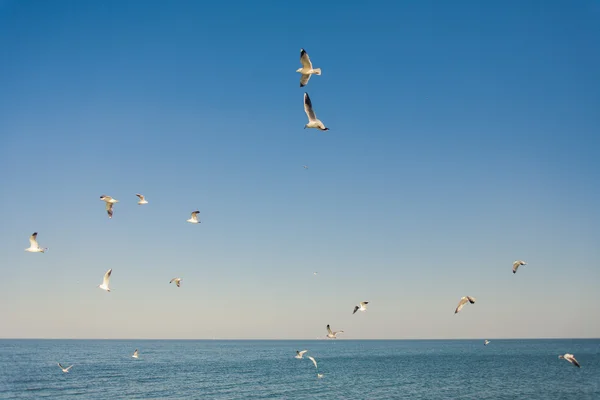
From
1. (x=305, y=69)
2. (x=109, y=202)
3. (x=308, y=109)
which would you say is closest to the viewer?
(x=305, y=69)

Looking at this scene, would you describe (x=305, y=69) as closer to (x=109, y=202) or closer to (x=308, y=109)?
(x=308, y=109)

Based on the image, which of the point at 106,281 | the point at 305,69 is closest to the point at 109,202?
the point at 106,281

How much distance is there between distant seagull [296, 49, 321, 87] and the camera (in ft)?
51.0

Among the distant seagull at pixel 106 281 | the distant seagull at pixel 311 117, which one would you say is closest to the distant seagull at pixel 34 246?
the distant seagull at pixel 106 281

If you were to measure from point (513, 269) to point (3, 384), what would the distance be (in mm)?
56426

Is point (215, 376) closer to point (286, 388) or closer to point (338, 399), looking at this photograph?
point (286, 388)

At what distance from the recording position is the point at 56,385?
56969 millimetres

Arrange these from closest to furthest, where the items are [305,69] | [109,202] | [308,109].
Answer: [305,69] < [308,109] < [109,202]

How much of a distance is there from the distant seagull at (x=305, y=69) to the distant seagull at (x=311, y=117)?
0.64 meters

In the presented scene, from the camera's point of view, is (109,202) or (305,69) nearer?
(305,69)

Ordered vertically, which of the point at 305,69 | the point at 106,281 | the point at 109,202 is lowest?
the point at 106,281

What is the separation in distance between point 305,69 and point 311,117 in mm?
1816

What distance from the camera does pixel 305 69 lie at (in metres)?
16.0

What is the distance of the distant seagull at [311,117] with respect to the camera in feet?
55.4
